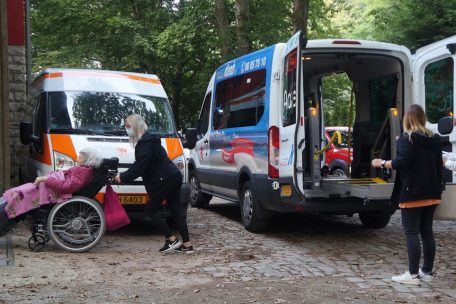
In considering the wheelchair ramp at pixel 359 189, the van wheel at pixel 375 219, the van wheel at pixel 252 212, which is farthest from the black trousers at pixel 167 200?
the van wheel at pixel 375 219

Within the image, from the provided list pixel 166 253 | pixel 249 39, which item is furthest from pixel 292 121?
pixel 249 39

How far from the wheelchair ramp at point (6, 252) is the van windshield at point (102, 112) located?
1.68 meters

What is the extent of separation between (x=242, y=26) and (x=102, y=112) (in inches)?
332

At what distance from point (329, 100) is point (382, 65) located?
1506 cm

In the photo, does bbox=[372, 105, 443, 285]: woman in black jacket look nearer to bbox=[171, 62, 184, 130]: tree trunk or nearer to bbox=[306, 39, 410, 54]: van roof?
bbox=[306, 39, 410, 54]: van roof

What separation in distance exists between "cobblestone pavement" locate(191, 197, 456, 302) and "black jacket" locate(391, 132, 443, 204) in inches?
36.0

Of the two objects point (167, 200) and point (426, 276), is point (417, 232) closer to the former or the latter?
point (426, 276)

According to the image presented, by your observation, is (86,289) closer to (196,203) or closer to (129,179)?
(129,179)

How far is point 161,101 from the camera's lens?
9492 millimetres

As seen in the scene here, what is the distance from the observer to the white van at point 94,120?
8.01 metres

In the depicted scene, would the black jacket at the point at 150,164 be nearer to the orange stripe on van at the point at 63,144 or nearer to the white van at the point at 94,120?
the white van at the point at 94,120

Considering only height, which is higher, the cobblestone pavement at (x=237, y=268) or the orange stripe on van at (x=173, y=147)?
the orange stripe on van at (x=173, y=147)

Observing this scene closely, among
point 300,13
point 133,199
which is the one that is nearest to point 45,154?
point 133,199

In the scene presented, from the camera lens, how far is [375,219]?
357 inches
